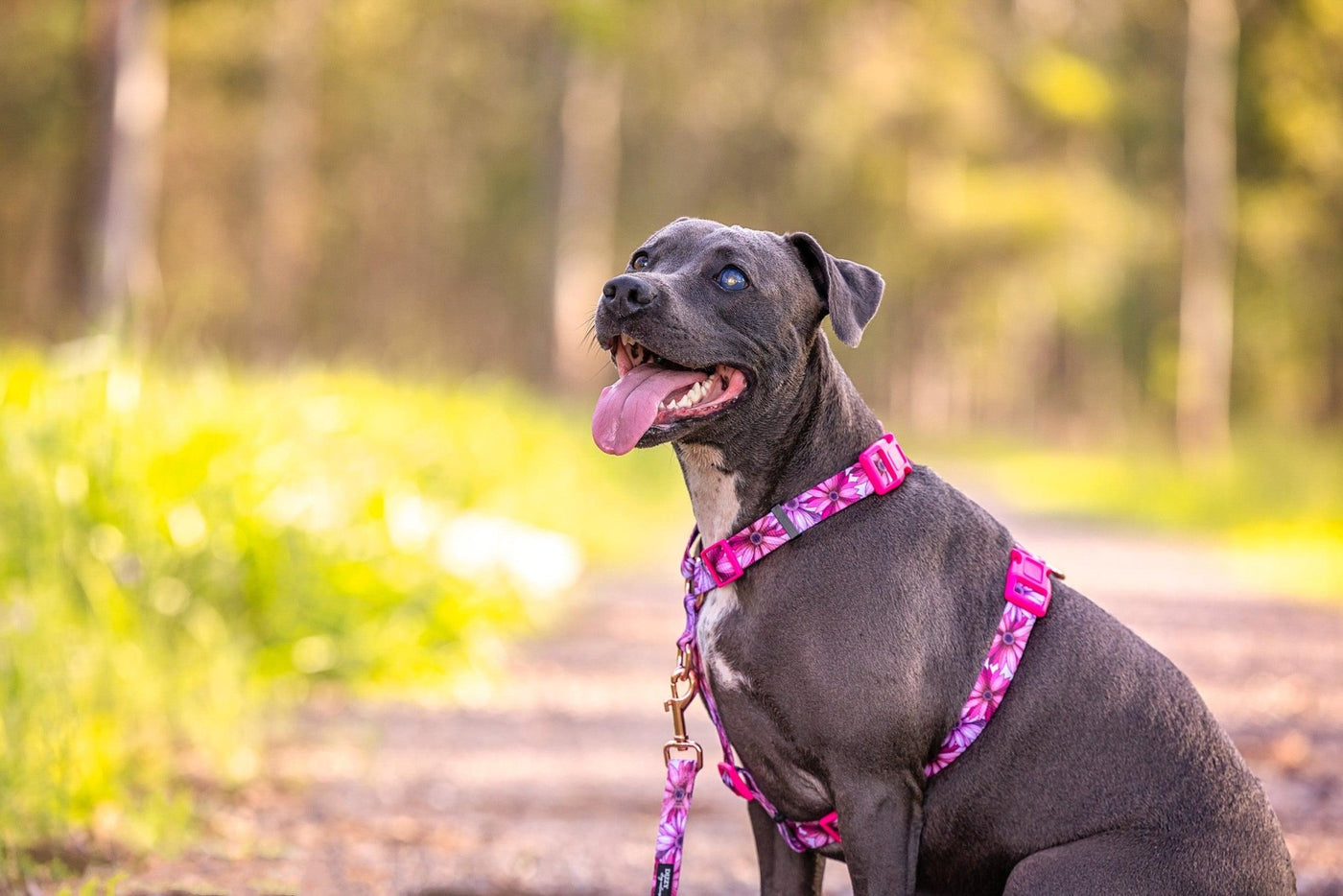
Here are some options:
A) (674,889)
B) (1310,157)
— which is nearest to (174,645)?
(674,889)

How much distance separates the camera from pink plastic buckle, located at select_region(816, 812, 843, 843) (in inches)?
113

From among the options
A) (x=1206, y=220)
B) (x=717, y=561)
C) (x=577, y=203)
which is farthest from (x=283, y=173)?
(x=717, y=561)

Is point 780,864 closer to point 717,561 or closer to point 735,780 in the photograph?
point 735,780

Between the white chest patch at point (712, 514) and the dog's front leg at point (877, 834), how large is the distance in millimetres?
372

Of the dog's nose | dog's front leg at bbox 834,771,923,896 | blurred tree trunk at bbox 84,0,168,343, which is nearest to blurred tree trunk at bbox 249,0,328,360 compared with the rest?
blurred tree trunk at bbox 84,0,168,343

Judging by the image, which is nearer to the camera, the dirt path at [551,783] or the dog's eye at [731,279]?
the dog's eye at [731,279]

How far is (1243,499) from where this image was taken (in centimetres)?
1639

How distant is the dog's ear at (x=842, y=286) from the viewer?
9.74 feet

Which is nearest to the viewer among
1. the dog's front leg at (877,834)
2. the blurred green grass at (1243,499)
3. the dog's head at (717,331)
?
the dog's front leg at (877,834)

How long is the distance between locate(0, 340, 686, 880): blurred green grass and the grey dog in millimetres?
2168

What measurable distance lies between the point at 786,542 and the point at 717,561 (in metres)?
0.16

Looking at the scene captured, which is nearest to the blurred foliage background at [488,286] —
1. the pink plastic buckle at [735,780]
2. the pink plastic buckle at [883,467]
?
the pink plastic buckle at [735,780]

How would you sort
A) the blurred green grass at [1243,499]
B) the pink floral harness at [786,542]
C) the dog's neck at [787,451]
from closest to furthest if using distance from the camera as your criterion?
the pink floral harness at [786,542]
the dog's neck at [787,451]
the blurred green grass at [1243,499]

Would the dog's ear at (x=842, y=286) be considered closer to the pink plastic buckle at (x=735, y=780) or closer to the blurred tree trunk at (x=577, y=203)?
the pink plastic buckle at (x=735, y=780)
